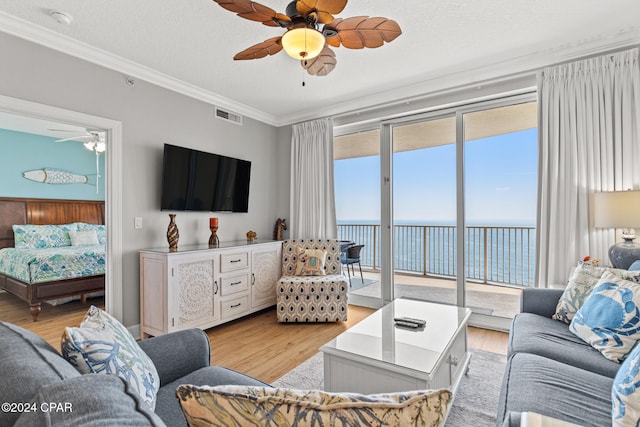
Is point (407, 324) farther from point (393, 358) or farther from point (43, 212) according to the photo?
point (43, 212)

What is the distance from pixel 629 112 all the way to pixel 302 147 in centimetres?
339

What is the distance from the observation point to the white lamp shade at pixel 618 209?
87.6 inches

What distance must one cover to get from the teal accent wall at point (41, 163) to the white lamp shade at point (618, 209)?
750 centimetres

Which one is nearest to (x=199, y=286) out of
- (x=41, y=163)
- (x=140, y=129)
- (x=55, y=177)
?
(x=140, y=129)

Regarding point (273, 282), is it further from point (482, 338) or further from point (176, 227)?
point (482, 338)

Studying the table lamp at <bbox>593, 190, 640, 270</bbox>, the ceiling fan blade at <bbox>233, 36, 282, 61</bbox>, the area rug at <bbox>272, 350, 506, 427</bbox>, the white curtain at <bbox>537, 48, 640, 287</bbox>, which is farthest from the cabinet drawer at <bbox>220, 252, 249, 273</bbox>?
the table lamp at <bbox>593, 190, 640, 270</bbox>

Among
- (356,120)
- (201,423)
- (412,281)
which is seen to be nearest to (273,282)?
(412,281)

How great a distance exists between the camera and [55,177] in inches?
221

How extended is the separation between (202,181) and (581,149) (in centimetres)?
380

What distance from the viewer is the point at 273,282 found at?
13.2ft

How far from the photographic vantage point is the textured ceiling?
226 centimetres

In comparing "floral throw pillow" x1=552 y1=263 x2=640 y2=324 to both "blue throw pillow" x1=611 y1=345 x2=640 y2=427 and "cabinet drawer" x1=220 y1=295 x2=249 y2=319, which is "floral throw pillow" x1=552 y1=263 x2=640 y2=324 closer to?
"blue throw pillow" x1=611 y1=345 x2=640 y2=427

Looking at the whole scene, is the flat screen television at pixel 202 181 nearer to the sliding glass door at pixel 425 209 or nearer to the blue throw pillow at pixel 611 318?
the sliding glass door at pixel 425 209

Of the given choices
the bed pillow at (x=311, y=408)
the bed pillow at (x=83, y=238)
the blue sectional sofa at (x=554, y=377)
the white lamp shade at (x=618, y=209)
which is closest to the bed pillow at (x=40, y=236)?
the bed pillow at (x=83, y=238)
